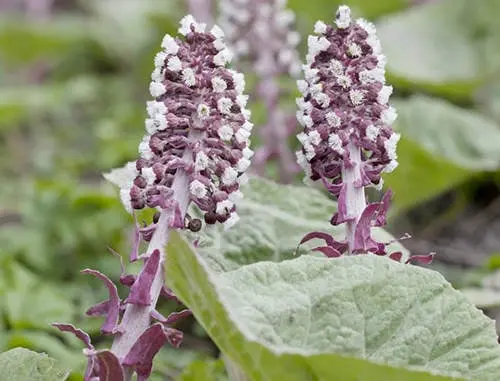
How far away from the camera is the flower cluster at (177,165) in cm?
199

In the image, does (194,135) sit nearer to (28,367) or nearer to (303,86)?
(303,86)

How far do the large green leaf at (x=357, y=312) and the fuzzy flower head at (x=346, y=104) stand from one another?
0.27 m

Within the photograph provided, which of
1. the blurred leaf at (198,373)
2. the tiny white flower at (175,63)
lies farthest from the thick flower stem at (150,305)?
the blurred leaf at (198,373)

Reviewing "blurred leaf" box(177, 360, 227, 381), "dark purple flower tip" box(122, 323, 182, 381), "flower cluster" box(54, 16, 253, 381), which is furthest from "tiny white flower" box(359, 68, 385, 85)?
"blurred leaf" box(177, 360, 227, 381)

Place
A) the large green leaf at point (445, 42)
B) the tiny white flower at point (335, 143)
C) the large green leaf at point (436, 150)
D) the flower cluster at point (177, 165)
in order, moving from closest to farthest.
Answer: the flower cluster at point (177, 165) → the tiny white flower at point (335, 143) → the large green leaf at point (436, 150) → the large green leaf at point (445, 42)

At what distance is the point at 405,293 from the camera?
6.56 ft

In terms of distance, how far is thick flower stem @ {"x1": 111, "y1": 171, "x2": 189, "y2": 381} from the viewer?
1993 mm

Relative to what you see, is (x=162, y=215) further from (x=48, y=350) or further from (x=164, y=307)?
(x=164, y=307)

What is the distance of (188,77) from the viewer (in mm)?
2037

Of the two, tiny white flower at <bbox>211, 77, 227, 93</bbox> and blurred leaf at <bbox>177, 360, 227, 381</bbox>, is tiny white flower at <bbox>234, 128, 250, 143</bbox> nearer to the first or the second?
tiny white flower at <bbox>211, 77, 227, 93</bbox>

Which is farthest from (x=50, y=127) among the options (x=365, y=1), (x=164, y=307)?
(x=164, y=307)

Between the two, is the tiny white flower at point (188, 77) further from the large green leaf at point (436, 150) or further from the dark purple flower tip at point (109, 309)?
the large green leaf at point (436, 150)

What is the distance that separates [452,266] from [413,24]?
1.79 m

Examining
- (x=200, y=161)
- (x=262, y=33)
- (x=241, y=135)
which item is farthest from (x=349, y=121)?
(x=262, y=33)
